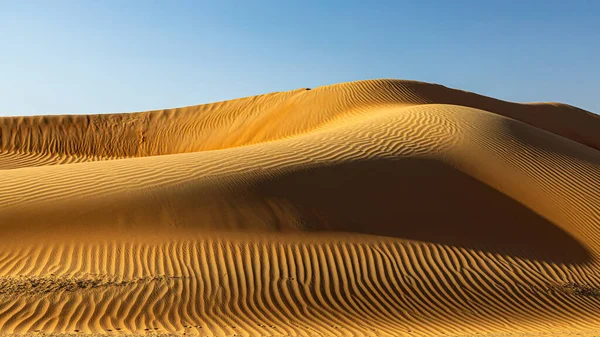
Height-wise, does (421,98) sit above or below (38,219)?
above

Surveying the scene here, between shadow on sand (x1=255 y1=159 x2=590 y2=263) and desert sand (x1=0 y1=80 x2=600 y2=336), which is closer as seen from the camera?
Answer: desert sand (x1=0 y1=80 x2=600 y2=336)

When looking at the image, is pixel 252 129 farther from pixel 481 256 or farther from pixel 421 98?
pixel 481 256

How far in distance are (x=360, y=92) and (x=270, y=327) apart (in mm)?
18044

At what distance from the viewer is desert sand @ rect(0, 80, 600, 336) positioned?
8266 millimetres

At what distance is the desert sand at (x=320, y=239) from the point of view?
27.1 ft

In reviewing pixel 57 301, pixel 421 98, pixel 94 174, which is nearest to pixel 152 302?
pixel 57 301

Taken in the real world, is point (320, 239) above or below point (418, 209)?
below

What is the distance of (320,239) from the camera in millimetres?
10500

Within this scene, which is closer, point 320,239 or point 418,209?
point 320,239

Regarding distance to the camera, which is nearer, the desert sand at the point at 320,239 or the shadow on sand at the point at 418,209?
the desert sand at the point at 320,239

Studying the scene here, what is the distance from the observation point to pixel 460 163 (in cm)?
1391

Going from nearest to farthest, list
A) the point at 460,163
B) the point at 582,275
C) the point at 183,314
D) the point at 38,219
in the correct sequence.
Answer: the point at 183,314 → the point at 38,219 → the point at 582,275 → the point at 460,163

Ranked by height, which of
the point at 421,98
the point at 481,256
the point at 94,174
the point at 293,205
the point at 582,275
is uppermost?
the point at 421,98

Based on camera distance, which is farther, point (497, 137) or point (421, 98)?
point (421, 98)
